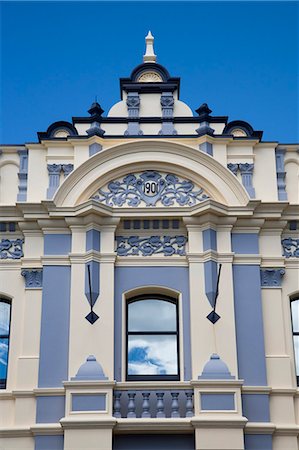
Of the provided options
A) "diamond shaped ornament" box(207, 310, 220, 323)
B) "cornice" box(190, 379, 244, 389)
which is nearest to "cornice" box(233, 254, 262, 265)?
"diamond shaped ornament" box(207, 310, 220, 323)

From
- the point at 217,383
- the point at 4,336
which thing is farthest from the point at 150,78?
the point at 217,383

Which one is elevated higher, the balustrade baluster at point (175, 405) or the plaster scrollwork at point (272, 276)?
the plaster scrollwork at point (272, 276)

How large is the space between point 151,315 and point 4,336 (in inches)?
123

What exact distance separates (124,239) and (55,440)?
4.42m

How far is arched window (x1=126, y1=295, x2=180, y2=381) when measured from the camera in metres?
15.7

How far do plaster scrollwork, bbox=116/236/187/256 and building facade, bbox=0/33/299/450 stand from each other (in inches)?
1.0

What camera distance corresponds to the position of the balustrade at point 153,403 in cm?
1455

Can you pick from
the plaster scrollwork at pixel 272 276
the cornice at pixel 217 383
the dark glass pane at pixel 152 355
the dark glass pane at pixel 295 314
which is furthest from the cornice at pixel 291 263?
the cornice at pixel 217 383

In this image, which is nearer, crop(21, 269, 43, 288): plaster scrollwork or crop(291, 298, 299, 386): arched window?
crop(291, 298, 299, 386): arched window

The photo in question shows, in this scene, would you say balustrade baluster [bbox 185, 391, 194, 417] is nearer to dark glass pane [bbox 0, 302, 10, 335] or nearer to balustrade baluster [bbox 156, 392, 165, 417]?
balustrade baluster [bbox 156, 392, 165, 417]

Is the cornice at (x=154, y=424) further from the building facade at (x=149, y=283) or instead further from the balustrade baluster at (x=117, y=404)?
the balustrade baluster at (x=117, y=404)

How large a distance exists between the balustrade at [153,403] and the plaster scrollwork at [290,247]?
387cm

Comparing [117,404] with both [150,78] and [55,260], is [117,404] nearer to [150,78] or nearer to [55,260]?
[55,260]

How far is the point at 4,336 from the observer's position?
52.6 feet
